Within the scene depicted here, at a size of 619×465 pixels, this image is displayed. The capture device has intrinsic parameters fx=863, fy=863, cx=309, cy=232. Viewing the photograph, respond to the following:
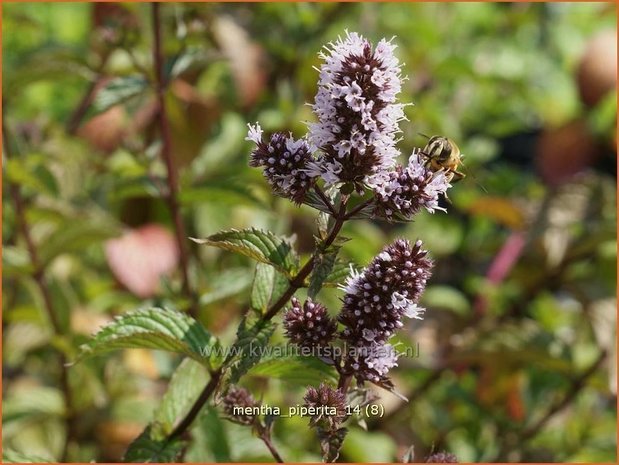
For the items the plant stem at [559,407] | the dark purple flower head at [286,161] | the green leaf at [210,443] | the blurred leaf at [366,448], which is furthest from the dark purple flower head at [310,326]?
the plant stem at [559,407]

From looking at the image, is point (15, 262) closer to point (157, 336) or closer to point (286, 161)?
point (157, 336)

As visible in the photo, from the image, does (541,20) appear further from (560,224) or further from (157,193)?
(157,193)

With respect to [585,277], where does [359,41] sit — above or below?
below

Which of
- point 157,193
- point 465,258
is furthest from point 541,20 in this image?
point 157,193

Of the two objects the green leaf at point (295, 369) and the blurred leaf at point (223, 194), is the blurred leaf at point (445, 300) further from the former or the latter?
the green leaf at point (295, 369)

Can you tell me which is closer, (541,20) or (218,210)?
(218,210)

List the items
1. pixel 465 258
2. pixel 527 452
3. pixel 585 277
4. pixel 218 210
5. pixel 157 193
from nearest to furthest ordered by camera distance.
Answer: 1. pixel 157 193
2. pixel 527 452
3. pixel 218 210
4. pixel 585 277
5. pixel 465 258
